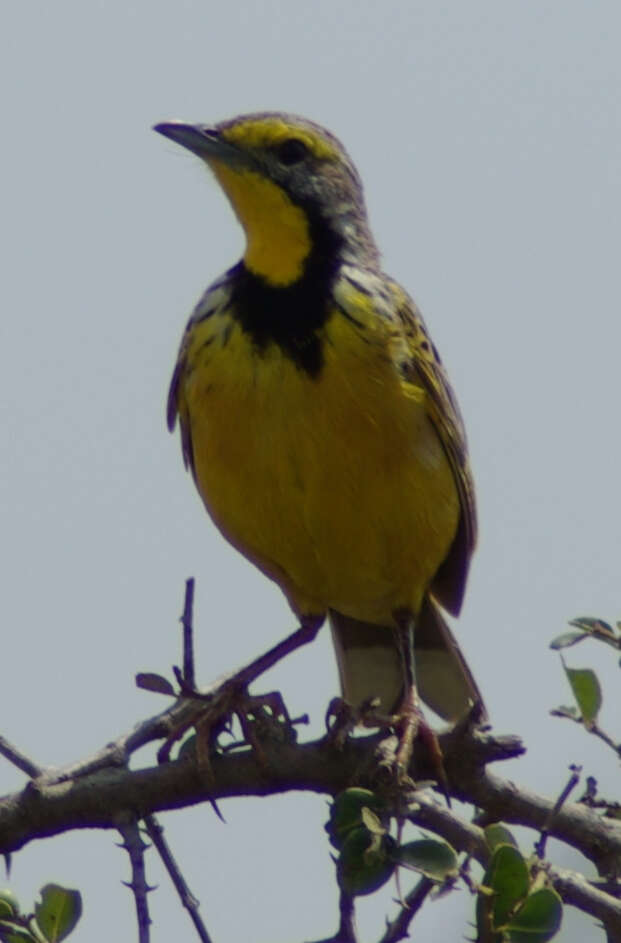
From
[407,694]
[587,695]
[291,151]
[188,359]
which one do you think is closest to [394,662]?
[407,694]

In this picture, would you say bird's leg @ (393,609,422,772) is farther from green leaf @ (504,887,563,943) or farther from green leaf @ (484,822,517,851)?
green leaf @ (504,887,563,943)

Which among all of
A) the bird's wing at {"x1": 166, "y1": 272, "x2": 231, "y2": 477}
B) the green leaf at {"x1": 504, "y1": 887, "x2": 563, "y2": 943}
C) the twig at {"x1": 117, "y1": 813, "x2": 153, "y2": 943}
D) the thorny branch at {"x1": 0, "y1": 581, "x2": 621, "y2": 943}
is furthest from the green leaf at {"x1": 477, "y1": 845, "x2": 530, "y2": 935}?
the bird's wing at {"x1": 166, "y1": 272, "x2": 231, "y2": 477}

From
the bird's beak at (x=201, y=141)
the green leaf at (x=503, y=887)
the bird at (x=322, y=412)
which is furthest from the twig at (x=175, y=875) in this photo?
the bird's beak at (x=201, y=141)

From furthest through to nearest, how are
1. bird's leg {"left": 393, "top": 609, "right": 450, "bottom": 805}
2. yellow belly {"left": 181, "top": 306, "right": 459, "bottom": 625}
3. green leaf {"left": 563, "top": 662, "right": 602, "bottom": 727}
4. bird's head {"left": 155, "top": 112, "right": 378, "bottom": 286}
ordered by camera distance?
1. bird's head {"left": 155, "top": 112, "right": 378, "bottom": 286}
2. yellow belly {"left": 181, "top": 306, "right": 459, "bottom": 625}
3. bird's leg {"left": 393, "top": 609, "right": 450, "bottom": 805}
4. green leaf {"left": 563, "top": 662, "right": 602, "bottom": 727}

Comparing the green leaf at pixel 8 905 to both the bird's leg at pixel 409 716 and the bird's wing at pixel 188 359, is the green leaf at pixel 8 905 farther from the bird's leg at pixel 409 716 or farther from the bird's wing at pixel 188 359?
the bird's wing at pixel 188 359

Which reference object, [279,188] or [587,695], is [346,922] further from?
[279,188]

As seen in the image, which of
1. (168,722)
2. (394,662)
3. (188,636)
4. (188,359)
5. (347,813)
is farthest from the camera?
(394,662)

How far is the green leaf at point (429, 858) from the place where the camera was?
13.3ft

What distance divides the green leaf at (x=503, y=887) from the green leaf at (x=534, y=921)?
0.07 feet

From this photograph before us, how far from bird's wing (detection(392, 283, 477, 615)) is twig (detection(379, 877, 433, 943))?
8.85ft

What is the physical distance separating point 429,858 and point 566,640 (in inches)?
37.8

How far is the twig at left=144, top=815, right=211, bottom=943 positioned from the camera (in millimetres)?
4184

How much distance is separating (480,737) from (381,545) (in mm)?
1475

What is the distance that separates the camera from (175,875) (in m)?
4.38
